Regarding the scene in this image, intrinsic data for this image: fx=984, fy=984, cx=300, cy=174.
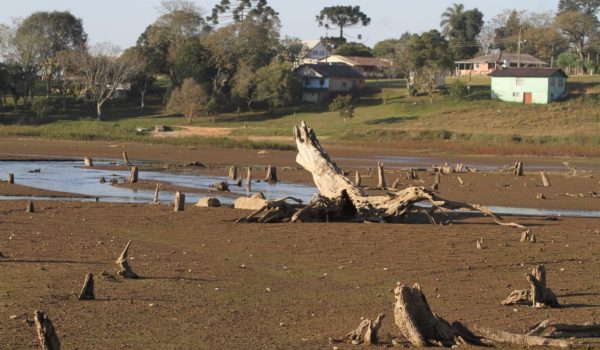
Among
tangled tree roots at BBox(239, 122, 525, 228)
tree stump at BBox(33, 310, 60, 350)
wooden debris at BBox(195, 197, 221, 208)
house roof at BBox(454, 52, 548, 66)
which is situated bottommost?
wooden debris at BBox(195, 197, 221, 208)

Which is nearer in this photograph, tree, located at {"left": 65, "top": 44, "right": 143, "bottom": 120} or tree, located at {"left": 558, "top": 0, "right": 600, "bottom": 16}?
tree, located at {"left": 65, "top": 44, "right": 143, "bottom": 120}

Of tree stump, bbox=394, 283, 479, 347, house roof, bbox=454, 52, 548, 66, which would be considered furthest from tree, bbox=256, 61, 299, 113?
tree stump, bbox=394, 283, 479, 347

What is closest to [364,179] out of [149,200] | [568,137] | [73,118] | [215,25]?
[149,200]

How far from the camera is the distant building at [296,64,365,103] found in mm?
100375

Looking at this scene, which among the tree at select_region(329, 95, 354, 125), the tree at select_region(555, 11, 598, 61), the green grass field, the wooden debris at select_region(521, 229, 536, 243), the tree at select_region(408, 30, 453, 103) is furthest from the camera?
the tree at select_region(555, 11, 598, 61)

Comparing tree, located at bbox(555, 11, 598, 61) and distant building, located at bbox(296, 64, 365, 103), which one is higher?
tree, located at bbox(555, 11, 598, 61)

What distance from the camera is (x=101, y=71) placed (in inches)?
3659

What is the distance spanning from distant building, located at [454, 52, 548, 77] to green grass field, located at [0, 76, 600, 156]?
51.6 ft

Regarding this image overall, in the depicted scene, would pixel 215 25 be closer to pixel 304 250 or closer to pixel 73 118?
pixel 73 118

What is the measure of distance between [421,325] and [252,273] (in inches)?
233

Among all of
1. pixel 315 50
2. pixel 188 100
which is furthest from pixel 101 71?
pixel 315 50

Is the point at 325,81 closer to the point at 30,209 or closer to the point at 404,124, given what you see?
the point at 404,124

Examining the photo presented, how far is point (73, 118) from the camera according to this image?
8838 cm

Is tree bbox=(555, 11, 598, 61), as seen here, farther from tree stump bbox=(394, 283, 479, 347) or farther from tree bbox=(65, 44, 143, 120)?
tree stump bbox=(394, 283, 479, 347)
